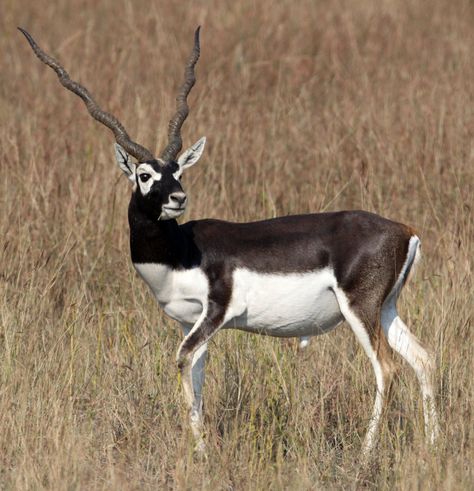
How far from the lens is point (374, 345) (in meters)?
5.19

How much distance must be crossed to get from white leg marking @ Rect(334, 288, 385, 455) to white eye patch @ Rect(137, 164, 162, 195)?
1004 mm

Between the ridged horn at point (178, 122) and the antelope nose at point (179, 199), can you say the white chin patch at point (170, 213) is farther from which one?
the ridged horn at point (178, 122)

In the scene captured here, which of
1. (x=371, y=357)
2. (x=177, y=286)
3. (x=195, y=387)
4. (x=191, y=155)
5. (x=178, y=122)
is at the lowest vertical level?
(x=195, y=387)

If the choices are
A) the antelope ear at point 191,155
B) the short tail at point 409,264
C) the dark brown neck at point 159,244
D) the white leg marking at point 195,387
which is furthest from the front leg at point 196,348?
the short tail at point 409,264

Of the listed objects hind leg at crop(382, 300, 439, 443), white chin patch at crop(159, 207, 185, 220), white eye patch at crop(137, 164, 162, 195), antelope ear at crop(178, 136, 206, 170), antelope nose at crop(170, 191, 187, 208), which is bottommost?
hind leg at crop(382, 300, 439, 443)

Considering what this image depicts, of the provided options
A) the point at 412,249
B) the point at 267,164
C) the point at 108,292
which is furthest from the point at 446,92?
the point at 412,249

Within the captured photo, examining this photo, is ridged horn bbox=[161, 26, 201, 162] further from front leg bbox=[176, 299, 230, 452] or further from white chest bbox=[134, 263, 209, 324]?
front leg bbox=[176, 299, 230, 452]

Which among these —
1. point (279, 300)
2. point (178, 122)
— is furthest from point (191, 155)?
point (279, 300)

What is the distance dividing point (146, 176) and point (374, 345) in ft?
4.39

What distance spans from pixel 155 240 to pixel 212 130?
408cm

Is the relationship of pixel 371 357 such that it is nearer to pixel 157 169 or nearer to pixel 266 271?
pixel 266 271

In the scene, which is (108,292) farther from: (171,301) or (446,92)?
(446,92)

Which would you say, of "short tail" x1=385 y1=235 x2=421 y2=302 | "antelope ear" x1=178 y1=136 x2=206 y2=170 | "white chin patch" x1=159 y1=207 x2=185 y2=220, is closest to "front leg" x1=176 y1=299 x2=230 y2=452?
"white chin patch" x1=159 y1=207 x2=185 y2=220

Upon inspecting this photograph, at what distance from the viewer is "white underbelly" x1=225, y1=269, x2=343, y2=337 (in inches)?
201
